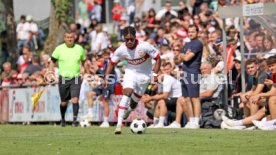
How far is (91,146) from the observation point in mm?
15391

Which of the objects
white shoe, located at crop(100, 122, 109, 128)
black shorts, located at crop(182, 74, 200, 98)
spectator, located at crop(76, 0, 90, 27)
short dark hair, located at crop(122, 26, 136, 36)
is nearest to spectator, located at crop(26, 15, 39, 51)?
spectator, located at crop(76, 0, 90, 27)

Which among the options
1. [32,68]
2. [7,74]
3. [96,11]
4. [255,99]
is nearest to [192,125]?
[255,99]

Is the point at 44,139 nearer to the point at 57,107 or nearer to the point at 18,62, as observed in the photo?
the point at 57,107

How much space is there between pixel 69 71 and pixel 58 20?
31.2ft

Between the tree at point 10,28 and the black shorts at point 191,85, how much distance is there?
42.6 ft

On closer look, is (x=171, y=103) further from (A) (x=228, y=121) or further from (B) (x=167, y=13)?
(B) (x=167, y=13)

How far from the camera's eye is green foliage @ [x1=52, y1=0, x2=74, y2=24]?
32281 millimetres

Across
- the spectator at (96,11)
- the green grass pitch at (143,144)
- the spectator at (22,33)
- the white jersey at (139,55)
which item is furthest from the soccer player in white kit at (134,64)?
the spectator at (96,11)

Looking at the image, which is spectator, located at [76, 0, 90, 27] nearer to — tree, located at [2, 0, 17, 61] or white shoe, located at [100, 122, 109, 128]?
tree, located at [2, 0, 17, 61]

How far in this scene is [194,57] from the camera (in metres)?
22.4

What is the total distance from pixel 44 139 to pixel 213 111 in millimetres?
6371

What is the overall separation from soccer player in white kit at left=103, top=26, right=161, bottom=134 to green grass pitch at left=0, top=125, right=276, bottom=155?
1.08m

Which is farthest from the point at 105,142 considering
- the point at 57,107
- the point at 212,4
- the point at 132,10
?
the point at 132,10

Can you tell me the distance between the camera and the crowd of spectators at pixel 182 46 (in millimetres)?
22594
